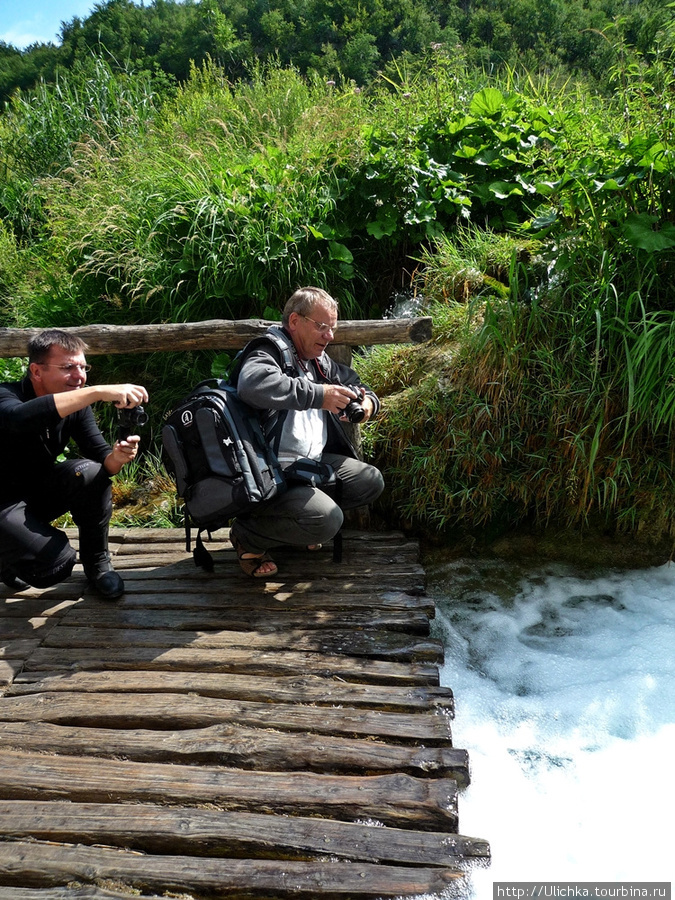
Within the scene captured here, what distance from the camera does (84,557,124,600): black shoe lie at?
3.44m

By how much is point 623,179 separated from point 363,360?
6.34ft

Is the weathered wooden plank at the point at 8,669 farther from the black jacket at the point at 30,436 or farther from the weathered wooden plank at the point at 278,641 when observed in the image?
the black jacket at the point at 30,436

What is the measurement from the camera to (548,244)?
4.29 metres

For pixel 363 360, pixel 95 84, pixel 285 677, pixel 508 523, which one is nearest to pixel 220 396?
pixel 285 677

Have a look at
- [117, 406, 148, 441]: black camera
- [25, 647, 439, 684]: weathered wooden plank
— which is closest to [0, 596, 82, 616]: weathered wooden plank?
[25, 647, 439, 684]: weathered wooden plank

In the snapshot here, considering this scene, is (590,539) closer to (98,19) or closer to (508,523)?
(508,523)

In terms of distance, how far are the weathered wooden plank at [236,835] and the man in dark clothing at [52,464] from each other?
129 centimetres

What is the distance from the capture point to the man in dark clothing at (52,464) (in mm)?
2941

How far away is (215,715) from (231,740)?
160 millimetres

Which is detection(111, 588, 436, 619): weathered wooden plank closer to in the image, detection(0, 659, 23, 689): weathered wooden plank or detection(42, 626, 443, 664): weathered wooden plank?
detection(42, 626, 443, 664): weathered wooden plank

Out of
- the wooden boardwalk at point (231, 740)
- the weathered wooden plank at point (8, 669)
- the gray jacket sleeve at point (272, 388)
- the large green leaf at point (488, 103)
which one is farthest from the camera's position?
the large green leaf at point (488, 103)

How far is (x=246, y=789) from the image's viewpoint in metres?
2.20

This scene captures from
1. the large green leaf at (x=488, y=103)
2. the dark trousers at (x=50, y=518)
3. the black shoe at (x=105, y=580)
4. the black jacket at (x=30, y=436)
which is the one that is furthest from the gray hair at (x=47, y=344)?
the large green leaf at (x=488, y=103)

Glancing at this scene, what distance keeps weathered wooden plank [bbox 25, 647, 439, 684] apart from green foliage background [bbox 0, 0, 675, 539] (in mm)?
1384
